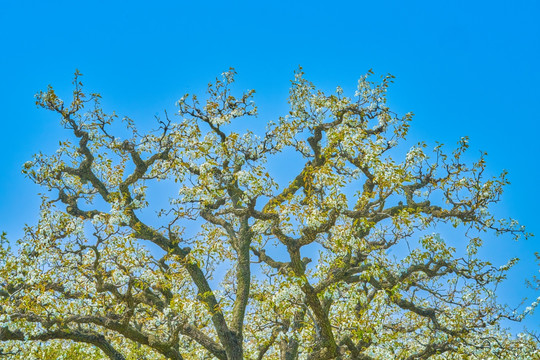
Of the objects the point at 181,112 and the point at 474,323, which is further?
the point at 181,112

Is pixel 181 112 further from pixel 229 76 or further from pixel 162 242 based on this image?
pixel 162 242

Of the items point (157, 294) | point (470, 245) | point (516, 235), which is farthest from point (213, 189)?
point (516, 235)

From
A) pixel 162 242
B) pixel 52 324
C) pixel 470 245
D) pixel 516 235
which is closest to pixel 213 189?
pixel 162 242

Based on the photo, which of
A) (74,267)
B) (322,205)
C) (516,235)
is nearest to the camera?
(322,205)

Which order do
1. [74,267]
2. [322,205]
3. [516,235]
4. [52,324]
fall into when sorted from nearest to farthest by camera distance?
[52,324] → [322,205] → [74,267] → [516,235]

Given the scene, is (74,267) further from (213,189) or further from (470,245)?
(470,245)

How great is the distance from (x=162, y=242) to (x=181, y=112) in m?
4.63

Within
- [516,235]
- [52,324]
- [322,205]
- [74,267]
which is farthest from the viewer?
[516,235]

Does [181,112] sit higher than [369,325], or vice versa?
[181,112]

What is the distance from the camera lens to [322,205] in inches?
621

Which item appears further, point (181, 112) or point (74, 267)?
point (181, 112)

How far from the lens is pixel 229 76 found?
19.6 meters

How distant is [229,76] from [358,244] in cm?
773

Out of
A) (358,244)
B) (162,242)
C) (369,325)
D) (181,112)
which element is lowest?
(369,325)
